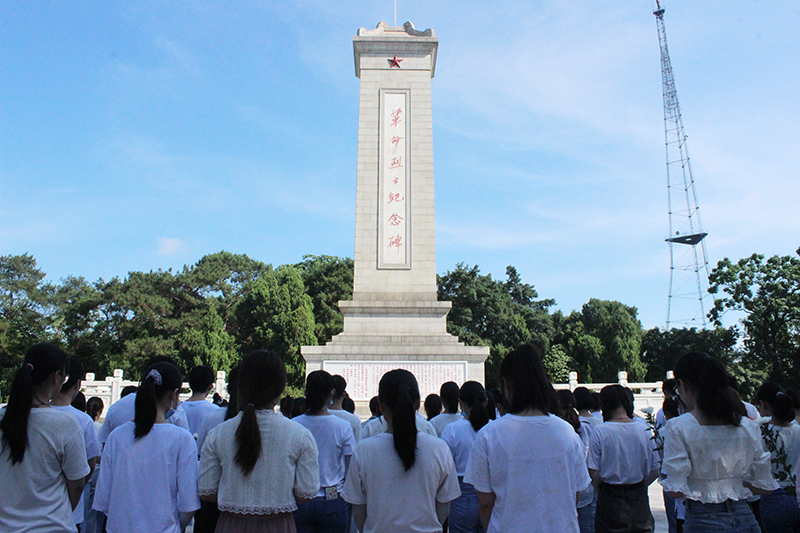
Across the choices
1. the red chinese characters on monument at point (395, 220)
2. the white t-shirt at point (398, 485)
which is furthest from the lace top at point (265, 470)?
the red chinese characters on monument at point (395, 220)

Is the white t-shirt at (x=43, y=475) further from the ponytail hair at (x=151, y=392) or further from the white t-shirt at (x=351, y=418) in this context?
the white t-shirt at (x=351, y=418)

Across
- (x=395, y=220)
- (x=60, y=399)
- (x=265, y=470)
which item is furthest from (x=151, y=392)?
(x=395, y=220)

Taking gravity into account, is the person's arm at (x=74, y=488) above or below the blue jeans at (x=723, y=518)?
above

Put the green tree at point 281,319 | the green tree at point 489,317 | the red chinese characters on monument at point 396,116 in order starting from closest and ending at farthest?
the red chinese characters on monument at point 396,116, the green tree at point 281,319, the green tree at point 489,317

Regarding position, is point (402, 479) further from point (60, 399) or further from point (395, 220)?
point (395, 220)

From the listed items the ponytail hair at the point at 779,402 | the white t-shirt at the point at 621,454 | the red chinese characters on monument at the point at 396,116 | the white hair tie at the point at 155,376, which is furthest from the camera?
the red chinese characters on monument at the point at 396,116

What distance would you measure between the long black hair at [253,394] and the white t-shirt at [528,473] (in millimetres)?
724

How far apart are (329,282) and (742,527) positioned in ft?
65.0

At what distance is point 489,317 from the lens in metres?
20.6

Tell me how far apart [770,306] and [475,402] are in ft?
49.5

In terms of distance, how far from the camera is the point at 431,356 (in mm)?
9750

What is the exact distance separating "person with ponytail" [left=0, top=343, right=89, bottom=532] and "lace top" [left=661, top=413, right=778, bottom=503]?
208 cm

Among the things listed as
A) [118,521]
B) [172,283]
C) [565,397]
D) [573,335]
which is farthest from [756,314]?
[172,283]

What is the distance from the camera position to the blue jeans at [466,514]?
2848 millimetres
